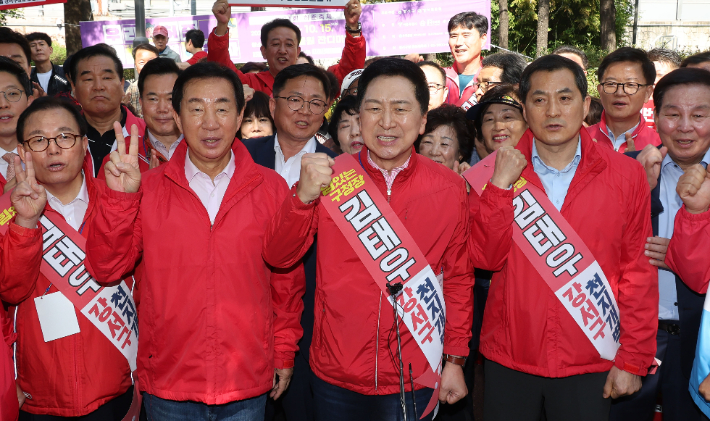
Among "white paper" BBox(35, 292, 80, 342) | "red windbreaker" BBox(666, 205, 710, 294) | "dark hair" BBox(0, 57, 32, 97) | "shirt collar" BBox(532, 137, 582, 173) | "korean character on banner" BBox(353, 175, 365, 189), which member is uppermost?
"dark hair" BBox(0, 57, 32, 97)

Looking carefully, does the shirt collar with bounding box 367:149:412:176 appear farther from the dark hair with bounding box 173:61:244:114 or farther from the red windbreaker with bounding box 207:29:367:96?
the red windbreaker with bounding box 207:29:367:96

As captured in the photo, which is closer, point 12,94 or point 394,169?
point 394,169

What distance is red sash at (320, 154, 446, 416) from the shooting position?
296 cm

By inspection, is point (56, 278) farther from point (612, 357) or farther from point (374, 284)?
point (612, 357)

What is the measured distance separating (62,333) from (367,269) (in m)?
1.59

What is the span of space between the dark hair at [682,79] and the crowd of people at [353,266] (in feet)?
0.50

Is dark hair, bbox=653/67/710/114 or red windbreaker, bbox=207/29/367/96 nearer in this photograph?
dark hair, bbox=653/67/710/114

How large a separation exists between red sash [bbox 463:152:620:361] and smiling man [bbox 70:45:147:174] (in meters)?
3.10

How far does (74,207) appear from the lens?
129 inches

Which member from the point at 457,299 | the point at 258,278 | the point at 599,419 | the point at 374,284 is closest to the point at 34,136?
the point at 258,278

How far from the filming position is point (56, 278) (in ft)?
10.2

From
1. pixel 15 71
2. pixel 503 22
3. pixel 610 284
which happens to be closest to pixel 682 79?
pixel 610 284

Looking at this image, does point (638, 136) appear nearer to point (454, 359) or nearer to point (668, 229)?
point (668, 229)

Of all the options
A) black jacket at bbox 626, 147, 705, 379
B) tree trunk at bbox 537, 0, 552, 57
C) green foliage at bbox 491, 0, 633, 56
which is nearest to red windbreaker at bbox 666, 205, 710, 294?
black jacket at bbox 626, 147, 705, 379
